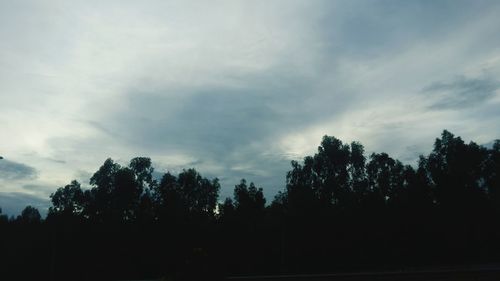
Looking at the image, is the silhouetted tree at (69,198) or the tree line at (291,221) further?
the silhouetted tree at (69,198)

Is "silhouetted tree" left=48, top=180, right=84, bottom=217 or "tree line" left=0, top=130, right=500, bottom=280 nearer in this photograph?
"tree line" left=0, top=130, right=500, bottom=280

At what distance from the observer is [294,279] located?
35.0m

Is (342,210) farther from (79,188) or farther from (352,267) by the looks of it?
(79,188)

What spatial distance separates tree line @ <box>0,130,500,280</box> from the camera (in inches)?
2783

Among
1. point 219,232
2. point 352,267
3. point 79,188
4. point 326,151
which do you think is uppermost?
point 326,151

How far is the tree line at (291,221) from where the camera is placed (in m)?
70.7

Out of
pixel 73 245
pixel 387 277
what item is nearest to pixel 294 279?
pixel 387 277

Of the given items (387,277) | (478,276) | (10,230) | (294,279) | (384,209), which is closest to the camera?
(478,276)

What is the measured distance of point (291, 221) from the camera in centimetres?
7556

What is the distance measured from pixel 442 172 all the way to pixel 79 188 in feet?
226

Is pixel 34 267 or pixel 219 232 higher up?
pixel 219 232

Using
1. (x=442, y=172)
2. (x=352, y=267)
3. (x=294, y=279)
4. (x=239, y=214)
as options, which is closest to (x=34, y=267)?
(x=239, y=214)

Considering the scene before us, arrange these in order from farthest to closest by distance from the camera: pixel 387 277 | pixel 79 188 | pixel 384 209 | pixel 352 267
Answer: pixel 79 188 < pixel 384 209 < pixel 352 267 < pixel 387 277

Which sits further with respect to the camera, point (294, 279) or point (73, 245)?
point (73, 245)
